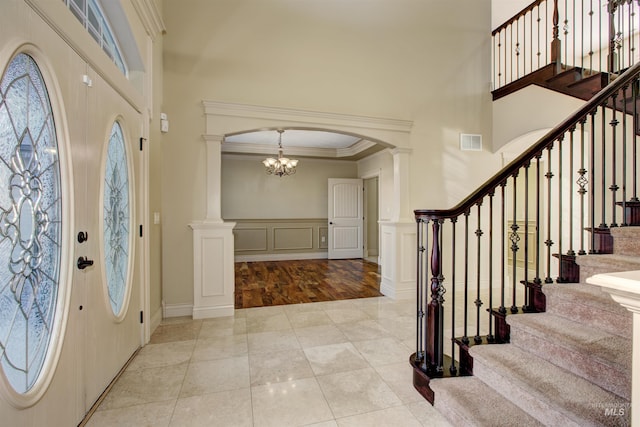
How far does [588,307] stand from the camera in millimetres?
1632

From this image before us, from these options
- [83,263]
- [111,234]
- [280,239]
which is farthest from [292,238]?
[83,263]

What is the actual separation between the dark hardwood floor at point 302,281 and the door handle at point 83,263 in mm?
2163

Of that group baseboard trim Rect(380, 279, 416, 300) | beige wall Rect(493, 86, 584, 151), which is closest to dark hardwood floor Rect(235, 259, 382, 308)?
baseboard trim Rect(380, 279, 416, 300)

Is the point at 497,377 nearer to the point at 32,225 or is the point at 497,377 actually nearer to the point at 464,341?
the point at 464,341

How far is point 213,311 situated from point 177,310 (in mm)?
392

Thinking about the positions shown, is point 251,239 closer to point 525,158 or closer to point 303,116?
point 303,116

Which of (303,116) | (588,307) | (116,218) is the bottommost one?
(588,307)

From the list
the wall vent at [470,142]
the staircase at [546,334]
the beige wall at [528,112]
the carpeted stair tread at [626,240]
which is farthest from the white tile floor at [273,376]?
the beige wall at [528,112]

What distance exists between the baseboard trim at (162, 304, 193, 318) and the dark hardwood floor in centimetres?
59

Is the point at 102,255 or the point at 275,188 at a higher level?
the point at 275,188

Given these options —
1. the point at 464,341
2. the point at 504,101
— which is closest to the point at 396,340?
the point at 464,341

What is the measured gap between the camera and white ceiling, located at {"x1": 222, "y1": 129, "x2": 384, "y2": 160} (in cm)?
580

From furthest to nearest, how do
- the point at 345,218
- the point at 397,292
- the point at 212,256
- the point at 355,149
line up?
the point at 345,218 → the point at 355,149 → the point at 397,292 → the point at 212,256

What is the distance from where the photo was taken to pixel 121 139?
2.19 m
